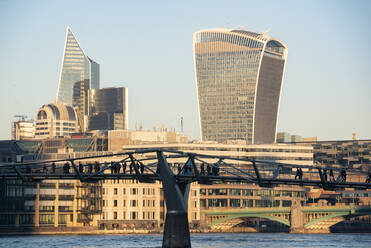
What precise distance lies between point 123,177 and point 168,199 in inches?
442

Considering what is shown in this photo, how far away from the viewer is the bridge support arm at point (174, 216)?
5221 inches

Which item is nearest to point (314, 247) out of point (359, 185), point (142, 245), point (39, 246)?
point (142, 245)

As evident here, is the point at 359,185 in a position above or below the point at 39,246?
above

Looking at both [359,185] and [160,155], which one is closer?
[359,185]

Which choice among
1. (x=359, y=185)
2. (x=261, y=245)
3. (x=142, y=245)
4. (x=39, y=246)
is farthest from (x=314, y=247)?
(x=359, y=185)

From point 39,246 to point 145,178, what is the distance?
45.6 m

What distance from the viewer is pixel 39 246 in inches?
7062

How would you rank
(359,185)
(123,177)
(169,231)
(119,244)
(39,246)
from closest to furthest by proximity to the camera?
(359,185), (169,231), (123,177), (39,246), (119,244)

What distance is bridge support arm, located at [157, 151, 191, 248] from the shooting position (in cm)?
13262

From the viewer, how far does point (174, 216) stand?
132 m

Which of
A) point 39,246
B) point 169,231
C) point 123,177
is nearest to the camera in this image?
point 169,231

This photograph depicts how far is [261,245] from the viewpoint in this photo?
199 m

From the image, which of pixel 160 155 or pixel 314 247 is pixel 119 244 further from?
pixel 160 155

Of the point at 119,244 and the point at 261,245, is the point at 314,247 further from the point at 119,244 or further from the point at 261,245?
the point at 119,244
